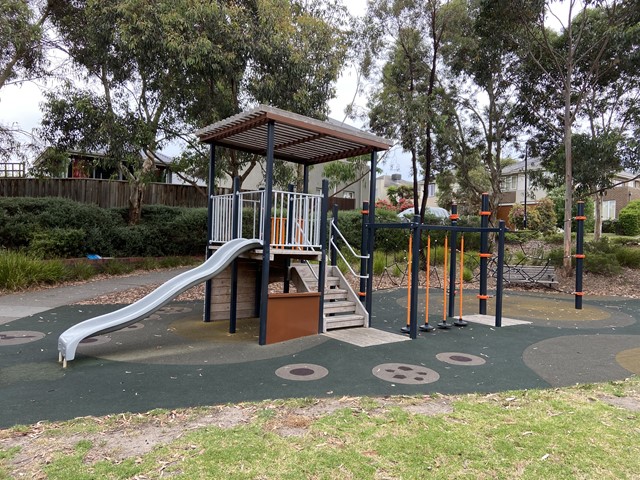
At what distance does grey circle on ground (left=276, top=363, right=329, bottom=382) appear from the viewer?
458cm

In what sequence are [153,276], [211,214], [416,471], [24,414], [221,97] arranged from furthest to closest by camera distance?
[153,276] → [221,97] → [211,214] → [24,414] → [416,471]

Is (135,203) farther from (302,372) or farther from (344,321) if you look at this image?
(302,372)

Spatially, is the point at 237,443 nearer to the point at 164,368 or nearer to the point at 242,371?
the point at 242,371

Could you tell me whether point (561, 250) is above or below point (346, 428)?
above

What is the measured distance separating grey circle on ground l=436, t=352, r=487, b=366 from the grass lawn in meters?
1.36

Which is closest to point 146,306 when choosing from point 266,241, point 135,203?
point 266,241

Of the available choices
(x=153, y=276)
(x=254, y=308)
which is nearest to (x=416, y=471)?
(x=254, y=308)

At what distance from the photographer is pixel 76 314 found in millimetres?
7727

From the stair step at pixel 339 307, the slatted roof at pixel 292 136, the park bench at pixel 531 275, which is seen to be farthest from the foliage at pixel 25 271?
the park bench at pixel 531 275

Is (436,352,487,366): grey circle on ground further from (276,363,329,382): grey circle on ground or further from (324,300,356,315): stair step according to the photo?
(324,300,356,315): stair step

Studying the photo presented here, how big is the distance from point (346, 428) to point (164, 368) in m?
2.50

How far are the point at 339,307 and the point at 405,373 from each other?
8.13 feet

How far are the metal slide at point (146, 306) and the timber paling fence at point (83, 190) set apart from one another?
1060 centimetres

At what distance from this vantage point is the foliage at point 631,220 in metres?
28.8
